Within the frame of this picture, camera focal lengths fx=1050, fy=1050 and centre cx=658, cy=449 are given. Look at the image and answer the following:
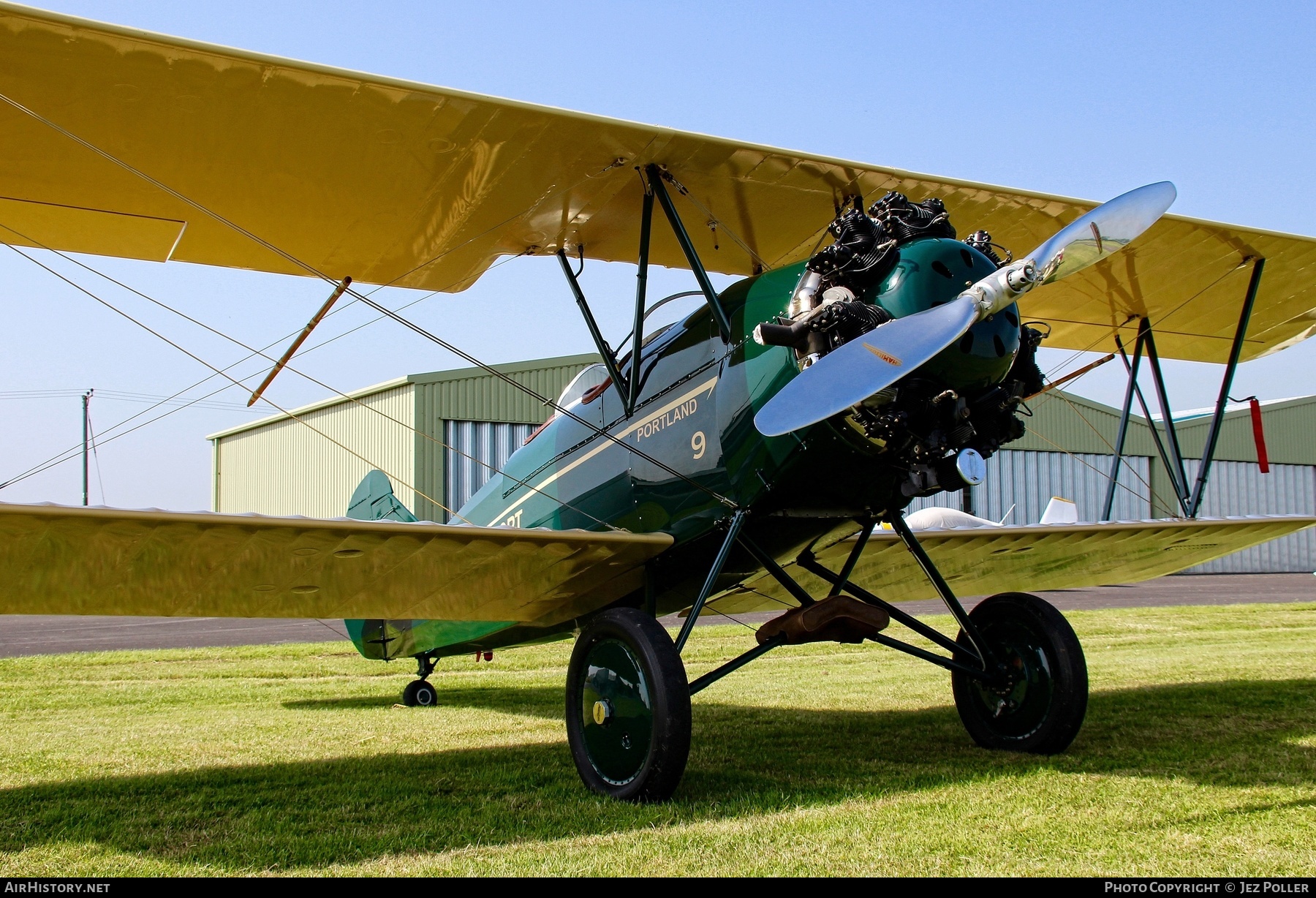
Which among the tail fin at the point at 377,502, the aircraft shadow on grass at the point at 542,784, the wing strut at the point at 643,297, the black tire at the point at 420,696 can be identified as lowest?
the black tire at the point at 420,696

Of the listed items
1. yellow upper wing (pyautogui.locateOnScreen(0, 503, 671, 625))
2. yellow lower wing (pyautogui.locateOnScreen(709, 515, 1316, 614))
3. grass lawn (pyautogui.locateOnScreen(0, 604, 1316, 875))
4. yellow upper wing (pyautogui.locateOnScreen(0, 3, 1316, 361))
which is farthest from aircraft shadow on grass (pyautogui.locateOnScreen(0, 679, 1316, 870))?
yellow upper wing (pyautogui.locateOnScreen(0, 3, 1316, 361))

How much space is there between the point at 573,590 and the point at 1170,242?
4.62m

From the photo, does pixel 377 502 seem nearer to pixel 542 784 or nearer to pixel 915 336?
pixel 542 784

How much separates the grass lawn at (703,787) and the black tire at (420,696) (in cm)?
22

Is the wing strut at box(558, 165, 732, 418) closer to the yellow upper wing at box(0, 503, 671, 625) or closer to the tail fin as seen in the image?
the yellow upper wing at box(0, 503, 671, 625)

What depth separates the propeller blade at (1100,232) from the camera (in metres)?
4.30

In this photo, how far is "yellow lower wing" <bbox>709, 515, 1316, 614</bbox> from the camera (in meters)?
6.80

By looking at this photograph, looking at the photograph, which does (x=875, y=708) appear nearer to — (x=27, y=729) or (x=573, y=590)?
(x=573, y=590)

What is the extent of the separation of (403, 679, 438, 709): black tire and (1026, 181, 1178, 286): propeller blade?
21.2ft

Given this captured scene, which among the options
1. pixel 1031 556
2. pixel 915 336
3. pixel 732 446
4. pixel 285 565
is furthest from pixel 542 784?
pixel 1031 556

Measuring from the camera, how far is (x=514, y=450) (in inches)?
1150

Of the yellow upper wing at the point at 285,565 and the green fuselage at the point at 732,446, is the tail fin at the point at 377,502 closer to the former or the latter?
the green fuselage at the point at 732,446

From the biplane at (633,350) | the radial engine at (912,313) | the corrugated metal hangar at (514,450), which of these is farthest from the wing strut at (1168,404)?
the corrugated metal hangar at (514,450)
